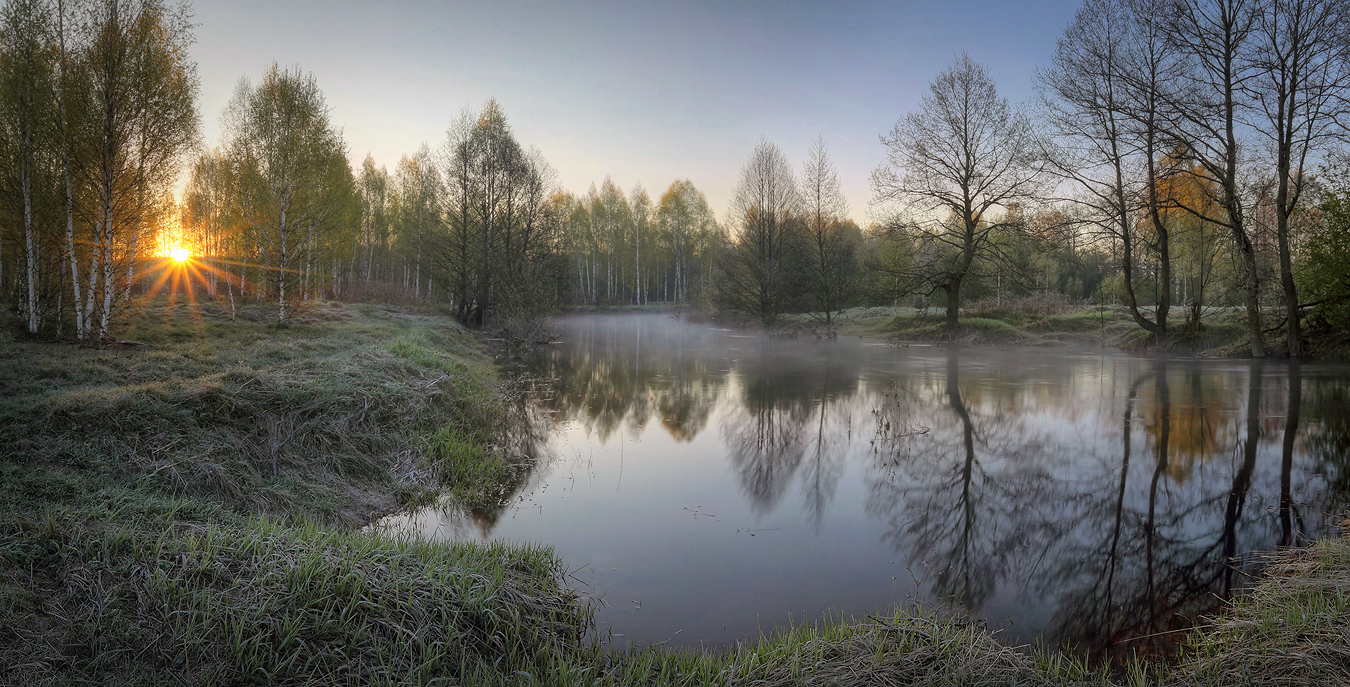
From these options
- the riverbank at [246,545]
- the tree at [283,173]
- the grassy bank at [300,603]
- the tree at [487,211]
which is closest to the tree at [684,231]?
the tree at [487,211]

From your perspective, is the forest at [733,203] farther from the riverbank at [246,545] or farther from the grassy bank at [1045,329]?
the riverbank at [246,545]

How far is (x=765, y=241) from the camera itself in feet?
97.6

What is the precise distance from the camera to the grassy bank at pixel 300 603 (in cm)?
271

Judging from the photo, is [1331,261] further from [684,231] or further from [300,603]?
[684,231]

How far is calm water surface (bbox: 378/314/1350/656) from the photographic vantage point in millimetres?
3955

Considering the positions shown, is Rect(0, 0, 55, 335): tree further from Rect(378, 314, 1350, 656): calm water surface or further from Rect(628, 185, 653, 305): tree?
Rect(628, 185, 653, 305): tree

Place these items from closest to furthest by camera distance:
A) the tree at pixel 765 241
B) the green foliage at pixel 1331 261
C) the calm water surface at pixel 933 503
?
the calm water surface at pixel 933 503, the green foliage at pixel 1331 261, the tree at pixel 765 241

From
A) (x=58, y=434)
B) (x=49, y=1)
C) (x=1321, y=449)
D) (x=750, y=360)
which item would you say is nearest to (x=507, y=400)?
(x=58, y=434)

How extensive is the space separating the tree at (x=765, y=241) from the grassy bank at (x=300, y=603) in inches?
1015

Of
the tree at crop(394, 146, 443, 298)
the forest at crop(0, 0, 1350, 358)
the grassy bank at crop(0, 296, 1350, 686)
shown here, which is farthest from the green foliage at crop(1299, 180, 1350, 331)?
the tree at crop(394, 146, 443, 298)

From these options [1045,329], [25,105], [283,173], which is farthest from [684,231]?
[25,105]

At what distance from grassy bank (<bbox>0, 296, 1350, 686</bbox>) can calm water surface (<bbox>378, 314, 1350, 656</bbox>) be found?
470mm

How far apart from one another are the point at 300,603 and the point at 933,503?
5.39 m

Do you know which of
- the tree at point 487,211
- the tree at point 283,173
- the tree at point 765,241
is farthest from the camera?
the tree at point 765,241
